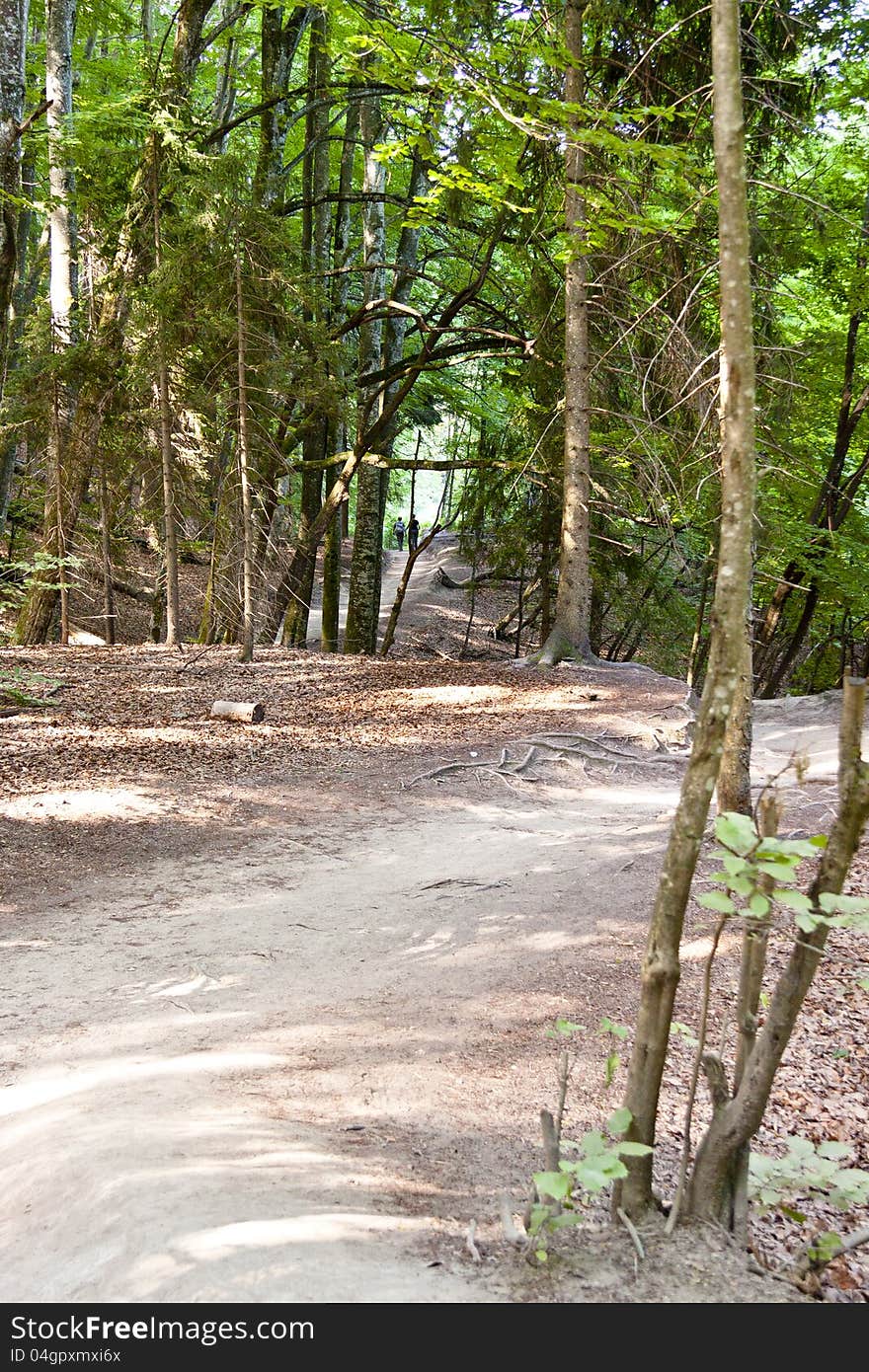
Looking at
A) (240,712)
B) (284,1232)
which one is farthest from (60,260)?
(284,1232)

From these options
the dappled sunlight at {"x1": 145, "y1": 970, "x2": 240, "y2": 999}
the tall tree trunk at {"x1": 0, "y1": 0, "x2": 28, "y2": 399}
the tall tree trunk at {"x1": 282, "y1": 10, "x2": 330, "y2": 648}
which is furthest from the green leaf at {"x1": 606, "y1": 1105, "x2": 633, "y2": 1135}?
the tall tree trunk at {"x1": 282, "y1": 10, "x2": 330, "y2": 648}

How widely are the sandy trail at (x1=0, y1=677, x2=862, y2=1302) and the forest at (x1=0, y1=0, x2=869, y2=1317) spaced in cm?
3

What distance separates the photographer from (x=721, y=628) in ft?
9.36

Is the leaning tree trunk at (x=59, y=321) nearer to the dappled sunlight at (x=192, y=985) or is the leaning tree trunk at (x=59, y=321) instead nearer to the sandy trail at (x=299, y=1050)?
the sandy trail at (x=299, y=1050)

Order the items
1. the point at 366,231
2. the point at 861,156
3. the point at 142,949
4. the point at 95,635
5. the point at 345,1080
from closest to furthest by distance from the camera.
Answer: the point at 345,1080 < the point at 142,949 < the point at 861,156 < the point at 366,231 < the point at 95,635

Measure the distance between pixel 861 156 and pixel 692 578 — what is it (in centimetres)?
831

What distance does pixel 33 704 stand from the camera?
10.6 m

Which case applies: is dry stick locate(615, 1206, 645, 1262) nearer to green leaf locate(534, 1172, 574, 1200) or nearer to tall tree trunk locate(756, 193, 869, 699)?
green leaf locate(534, 1172, 574, 1200)

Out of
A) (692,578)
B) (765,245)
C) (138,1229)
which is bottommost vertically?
(138,1229)

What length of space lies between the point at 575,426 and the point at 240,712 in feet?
22.1

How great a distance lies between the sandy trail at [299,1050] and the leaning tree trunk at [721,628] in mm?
729

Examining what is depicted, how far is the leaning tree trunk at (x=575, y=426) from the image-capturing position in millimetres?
12852
